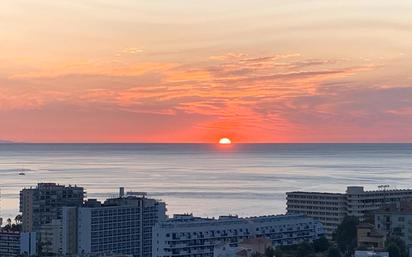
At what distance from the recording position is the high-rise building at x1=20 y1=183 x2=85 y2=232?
54.2m

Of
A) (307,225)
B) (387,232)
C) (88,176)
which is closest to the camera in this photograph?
(387,232)

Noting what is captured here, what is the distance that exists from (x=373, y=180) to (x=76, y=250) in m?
60.8

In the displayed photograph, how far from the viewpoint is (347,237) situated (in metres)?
33.3

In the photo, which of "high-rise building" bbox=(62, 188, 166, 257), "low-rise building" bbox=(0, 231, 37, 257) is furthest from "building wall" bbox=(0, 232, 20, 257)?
"high-rise building" bbox=(62, 188, 166, 257)

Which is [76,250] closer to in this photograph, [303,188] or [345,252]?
[345,252]

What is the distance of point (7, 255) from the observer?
41.9 metres

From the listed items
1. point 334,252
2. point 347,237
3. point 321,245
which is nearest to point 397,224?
point 347,237

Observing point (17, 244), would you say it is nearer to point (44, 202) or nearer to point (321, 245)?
point (44, 202)

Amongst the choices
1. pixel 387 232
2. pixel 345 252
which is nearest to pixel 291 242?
pixel 387 232

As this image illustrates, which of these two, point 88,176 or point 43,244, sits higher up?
point 88,176

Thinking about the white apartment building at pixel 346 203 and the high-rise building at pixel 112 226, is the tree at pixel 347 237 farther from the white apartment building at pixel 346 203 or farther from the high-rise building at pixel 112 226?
the white apartment building at pixel 346 203

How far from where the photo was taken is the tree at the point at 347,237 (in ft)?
105

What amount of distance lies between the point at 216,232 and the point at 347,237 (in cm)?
708

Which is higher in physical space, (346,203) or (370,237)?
(346,203)
